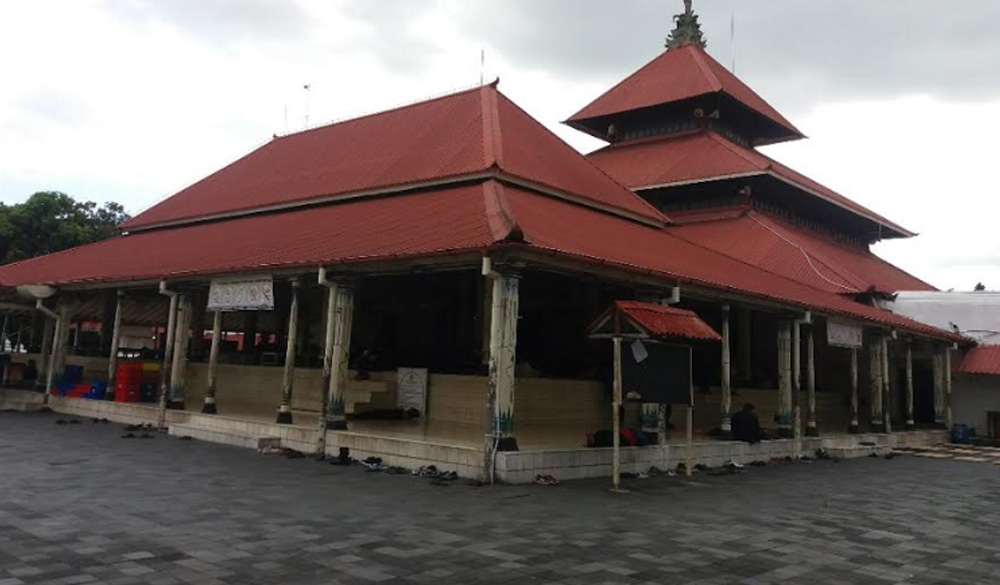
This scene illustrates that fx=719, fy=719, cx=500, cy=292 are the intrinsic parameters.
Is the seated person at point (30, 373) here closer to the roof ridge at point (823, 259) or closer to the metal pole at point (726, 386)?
the metal pole at point (726, 386)

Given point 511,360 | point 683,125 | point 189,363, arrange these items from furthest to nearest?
point 683,125 < point 189,363 < point 511,360

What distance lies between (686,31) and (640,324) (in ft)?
83.2

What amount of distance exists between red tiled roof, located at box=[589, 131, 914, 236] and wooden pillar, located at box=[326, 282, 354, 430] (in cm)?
1445

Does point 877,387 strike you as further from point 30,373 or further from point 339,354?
point 30,373

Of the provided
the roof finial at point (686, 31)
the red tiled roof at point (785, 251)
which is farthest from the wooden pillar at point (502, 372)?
the roof finial at point (686, 31)

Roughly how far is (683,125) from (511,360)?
1997cm

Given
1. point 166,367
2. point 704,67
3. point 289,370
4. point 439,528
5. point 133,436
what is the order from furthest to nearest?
point 704,67
point 166,367
point 133,436
point 289,370
point 439,528

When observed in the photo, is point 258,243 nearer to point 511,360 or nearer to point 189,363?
point 189,363

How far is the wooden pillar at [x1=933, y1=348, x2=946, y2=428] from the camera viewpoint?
23125mm

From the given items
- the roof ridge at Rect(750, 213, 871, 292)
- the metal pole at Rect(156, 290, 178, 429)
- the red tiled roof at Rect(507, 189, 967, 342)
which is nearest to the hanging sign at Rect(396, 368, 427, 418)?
the red tiled roof at Rect(507, 189, 967, 342)

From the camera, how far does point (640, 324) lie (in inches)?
397

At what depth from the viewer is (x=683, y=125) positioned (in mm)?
27484

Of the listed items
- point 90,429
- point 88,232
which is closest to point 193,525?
point 90,429

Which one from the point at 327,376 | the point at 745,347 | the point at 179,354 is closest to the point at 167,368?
the point at 179,354
